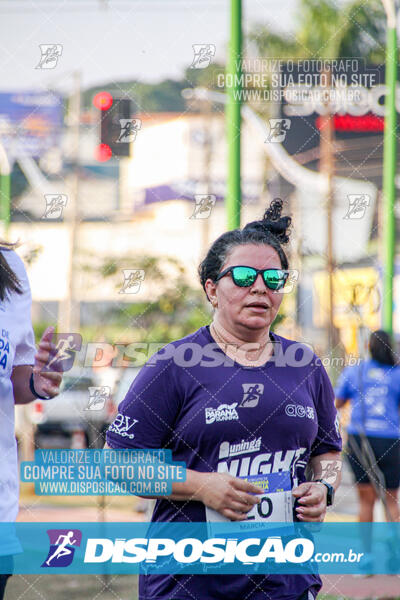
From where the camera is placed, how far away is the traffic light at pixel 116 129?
5.22 metres

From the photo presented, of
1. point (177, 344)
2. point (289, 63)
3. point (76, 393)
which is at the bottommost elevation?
point (76, 393)

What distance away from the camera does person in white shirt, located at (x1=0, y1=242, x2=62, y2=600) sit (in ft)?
8.79

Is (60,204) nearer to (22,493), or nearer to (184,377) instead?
(184,377)

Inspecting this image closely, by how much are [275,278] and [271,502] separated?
0.67 metres

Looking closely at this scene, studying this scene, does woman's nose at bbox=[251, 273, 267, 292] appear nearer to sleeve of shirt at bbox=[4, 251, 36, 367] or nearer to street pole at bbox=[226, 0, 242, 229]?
sleeve of shirt at bbox=[4, 251, 36, 367]

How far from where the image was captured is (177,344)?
2740 mm

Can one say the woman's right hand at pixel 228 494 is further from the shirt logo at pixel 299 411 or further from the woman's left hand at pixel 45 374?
the woman's left hand at pixel 45 374

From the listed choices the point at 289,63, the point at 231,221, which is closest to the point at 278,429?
the point at 231,221

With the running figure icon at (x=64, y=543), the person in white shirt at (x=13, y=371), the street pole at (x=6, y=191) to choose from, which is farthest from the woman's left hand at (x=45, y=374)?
the street pole at (x=6, y=191)

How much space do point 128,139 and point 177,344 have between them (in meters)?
2.71

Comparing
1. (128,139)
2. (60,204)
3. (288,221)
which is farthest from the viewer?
(128,139)

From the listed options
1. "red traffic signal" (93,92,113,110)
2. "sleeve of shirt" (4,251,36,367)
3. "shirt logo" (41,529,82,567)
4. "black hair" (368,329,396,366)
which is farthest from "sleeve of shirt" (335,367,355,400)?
"sleeve of shirt" (4,251,36,367)

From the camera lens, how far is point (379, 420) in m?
6.48

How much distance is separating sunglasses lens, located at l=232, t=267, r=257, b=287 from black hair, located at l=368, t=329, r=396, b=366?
12.2ft
